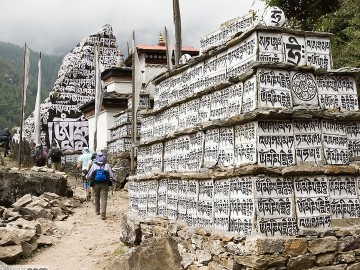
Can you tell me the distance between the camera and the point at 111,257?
886 centimetres

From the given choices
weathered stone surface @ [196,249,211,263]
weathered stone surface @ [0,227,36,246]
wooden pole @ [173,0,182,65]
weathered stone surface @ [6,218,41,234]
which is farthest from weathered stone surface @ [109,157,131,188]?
weathered stone surface @ [196,249,211,263]

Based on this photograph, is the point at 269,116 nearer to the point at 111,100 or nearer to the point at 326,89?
the point at 326,89

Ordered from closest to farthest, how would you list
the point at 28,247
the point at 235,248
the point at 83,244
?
the point at 235,248, the point at 28,247, the point at 83,244

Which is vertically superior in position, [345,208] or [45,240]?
[345,208]

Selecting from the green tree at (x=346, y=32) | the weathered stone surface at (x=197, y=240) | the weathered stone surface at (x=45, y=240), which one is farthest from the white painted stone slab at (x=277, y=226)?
the green tree at (x=346, y=32)

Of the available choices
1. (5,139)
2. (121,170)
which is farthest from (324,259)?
(5,139)

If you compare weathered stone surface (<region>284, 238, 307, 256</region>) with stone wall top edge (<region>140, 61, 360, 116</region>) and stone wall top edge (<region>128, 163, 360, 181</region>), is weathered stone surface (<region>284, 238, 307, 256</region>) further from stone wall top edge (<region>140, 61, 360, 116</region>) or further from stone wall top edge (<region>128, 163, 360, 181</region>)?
stone wall top edge (<region>140, 61, 360, 116</region>)

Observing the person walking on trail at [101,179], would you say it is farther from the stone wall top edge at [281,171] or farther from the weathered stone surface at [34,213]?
the stone wall top edge at [281,171]

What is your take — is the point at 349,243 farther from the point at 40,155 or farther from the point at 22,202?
the point at 40,155

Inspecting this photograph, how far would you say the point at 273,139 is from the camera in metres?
5.81

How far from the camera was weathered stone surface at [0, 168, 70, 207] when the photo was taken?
46.5ft

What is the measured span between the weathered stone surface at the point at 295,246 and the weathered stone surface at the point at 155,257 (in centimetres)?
218

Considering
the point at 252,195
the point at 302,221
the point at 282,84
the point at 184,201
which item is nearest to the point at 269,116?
the point at 282,84

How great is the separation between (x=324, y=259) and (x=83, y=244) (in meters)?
5.99
